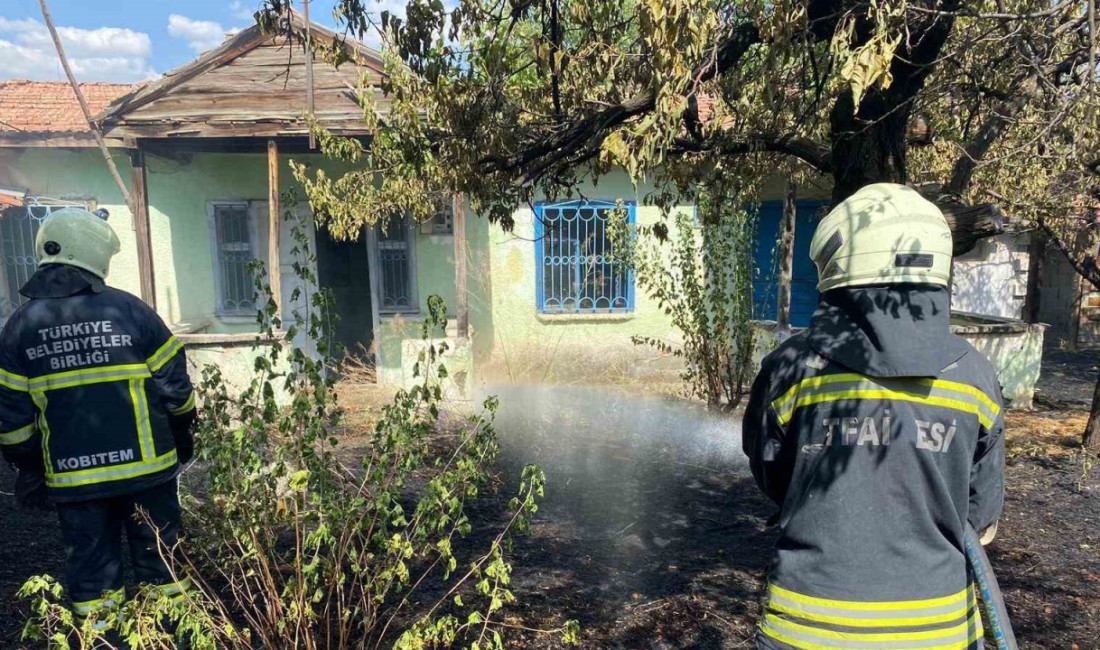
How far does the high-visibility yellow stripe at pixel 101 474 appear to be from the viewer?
8.35 ft

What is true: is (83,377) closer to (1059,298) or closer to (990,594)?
(990,594)


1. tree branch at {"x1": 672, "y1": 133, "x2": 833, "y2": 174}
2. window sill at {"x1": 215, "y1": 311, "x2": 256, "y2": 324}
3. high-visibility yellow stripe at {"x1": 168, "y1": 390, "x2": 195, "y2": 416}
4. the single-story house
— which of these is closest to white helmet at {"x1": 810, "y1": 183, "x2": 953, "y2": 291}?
tree branch at {"x1": 672, "y1": 133, "x2": 833, "y2": 174}

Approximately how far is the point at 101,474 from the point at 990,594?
2.87 m

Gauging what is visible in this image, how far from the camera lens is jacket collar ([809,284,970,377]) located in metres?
1.50

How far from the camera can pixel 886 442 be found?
153cm

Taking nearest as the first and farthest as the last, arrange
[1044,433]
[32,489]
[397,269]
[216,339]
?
[32,489] → [1044,433] → [216,339] → [397,269]

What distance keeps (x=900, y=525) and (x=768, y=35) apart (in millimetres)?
1493

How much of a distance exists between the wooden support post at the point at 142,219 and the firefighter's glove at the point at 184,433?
476cm

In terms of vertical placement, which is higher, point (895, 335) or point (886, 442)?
point (895, 335)

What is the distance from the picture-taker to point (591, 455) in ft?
19.3

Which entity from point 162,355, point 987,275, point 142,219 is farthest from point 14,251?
point 987,275

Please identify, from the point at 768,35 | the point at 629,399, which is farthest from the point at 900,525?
the point at 629,399

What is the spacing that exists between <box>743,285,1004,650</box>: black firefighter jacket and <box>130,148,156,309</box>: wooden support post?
704cm

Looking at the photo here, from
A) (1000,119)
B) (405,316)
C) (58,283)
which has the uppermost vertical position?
(1000,119)
